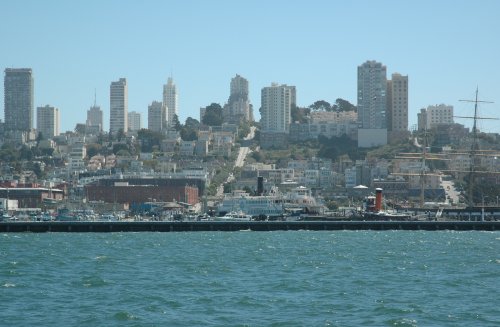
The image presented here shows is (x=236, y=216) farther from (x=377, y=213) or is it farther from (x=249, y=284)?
(x=249, y=284)

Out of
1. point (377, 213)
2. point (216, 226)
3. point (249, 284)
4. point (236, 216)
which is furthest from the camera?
point (377, 213)

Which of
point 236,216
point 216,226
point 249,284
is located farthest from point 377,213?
point 249,284

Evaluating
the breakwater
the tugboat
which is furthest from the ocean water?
the tugboat

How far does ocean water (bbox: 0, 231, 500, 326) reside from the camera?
3625 cm

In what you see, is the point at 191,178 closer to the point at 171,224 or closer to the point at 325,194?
the point at 325,194

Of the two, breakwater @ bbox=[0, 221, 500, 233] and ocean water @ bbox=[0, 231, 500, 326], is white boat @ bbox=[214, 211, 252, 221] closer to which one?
breakwater @ bbox=[0, 221, 500, 233]

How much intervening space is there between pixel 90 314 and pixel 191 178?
130m

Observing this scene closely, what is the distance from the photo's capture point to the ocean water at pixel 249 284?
3625 cm

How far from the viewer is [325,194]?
172m

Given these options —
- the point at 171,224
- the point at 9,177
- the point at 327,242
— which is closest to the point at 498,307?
the point at 327,242

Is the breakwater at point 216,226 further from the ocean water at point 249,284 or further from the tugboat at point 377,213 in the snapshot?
the ocean water at point 249,284

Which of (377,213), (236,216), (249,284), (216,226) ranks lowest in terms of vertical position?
(249,284)

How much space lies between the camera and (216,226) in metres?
92.1

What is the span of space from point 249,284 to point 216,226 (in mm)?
47868
